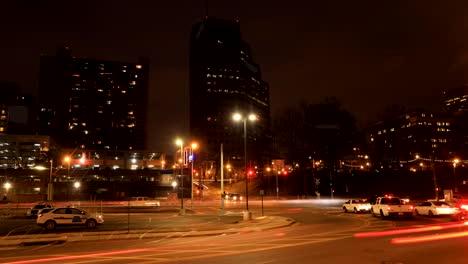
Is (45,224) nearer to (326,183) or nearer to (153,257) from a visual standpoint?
(153,257)

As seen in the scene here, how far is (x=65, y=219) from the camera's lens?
30.0 m

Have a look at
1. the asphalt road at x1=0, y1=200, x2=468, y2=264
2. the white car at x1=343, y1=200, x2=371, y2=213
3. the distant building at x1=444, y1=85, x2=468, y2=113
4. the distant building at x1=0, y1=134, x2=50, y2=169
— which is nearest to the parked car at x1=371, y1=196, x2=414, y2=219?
the white car at x1=343, y1=200, x2=371, y2=213

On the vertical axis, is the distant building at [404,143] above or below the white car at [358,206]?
above

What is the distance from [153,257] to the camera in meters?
15.3

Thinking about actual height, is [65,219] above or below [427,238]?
above

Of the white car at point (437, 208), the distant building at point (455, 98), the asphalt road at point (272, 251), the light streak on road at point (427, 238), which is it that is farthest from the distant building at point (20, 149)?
the distant building at point (455, 98)

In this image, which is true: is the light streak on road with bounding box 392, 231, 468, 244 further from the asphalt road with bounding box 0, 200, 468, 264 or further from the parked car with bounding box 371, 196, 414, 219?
the parked car with bounding box 371, 196, 414, 219

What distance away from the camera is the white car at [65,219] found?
29562 millimetres

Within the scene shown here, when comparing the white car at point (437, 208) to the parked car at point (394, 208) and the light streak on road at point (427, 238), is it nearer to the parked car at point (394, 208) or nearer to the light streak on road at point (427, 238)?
the parked car at point (394, 208)

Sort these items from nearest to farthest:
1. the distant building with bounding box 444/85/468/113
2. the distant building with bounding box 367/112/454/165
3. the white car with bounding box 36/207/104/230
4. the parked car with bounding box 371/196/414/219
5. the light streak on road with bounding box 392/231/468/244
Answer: the light streak on road with bounding box 392/231/468/244
the white car with bounding box 36/207/104/230
the parked car with bounding box 371/196/414/219
the distant building with bounding box 367/112/454/165
the distant building with bounding box 444/85/468/113

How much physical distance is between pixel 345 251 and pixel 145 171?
11373cm

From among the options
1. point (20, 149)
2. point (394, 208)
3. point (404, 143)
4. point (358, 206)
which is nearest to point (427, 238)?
point (394, 208)

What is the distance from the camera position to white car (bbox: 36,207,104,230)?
29562 mm

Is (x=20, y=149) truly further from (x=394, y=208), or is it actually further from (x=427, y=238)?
(x=427, y=238)
